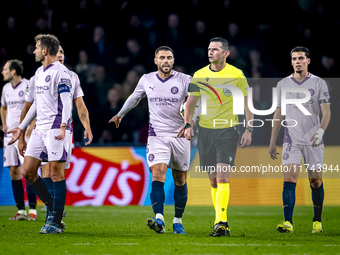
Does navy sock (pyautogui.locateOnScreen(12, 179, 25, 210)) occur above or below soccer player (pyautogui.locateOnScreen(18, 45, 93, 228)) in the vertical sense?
below

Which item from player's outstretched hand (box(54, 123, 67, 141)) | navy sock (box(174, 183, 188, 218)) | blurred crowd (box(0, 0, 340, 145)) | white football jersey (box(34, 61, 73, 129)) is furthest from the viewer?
blurred crowd (box(0, 0, 340, 145))

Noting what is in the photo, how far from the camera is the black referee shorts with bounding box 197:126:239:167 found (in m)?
5.80

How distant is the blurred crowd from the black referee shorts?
6.82 metres

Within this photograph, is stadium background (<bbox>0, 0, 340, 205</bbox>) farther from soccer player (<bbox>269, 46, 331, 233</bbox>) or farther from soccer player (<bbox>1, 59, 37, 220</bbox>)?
soccer player (<bbox>269, 46, 331, 233</bbox>)

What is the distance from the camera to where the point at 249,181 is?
37.1 ft

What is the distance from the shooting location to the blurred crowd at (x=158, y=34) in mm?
13305

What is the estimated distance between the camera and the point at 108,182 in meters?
11.2

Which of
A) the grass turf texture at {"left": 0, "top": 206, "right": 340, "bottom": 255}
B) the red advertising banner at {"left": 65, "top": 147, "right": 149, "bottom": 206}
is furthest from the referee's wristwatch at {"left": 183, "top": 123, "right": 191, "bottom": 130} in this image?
the red advertising banner at {"left": 65, "top": 147, "right": 149, "bottom": 206}

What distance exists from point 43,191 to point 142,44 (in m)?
8.38

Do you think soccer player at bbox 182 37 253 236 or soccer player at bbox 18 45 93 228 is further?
soccer player at bbox 18 45 93 228

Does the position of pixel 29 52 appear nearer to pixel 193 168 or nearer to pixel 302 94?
pixel 193 168

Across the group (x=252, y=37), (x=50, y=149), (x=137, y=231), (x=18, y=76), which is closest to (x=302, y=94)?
(x=137, y=231)

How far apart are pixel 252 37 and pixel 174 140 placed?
858 cm

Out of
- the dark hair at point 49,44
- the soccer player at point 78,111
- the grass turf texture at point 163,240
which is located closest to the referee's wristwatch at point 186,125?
the soccer player at point 78,111
